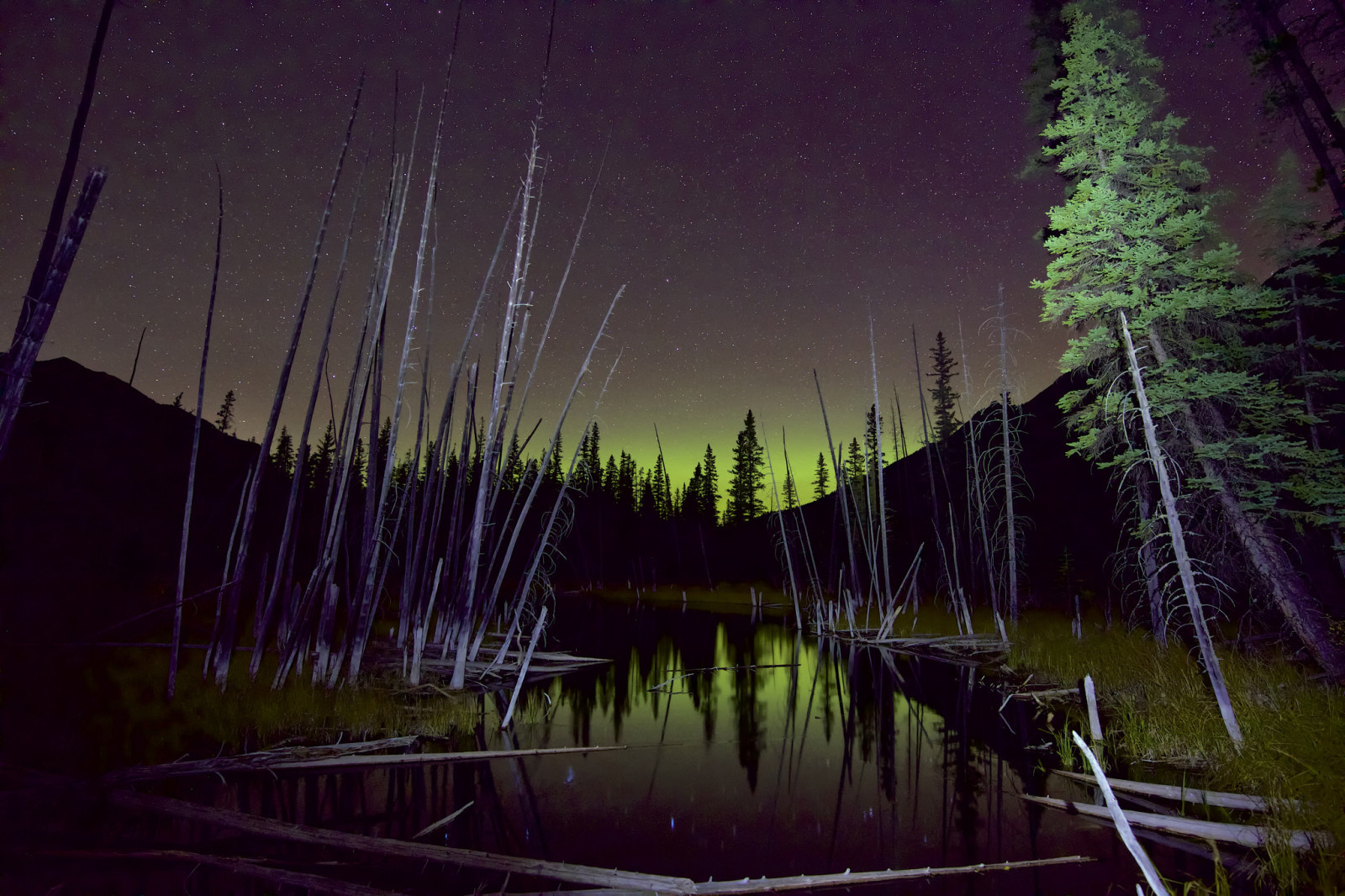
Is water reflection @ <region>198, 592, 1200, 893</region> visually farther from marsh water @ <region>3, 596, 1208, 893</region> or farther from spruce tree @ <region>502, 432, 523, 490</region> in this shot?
spruce tree @ <region>502, 432, 523, 490</region>

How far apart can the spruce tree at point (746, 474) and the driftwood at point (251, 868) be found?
69.3m

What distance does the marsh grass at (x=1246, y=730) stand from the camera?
440cm

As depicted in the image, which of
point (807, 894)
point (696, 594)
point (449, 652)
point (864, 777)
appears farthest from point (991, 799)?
point (696, 594)

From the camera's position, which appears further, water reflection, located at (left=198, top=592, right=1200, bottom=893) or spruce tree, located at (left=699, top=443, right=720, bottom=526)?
spruce tree, located at (left=699, top=443, right=720, bottom=526)

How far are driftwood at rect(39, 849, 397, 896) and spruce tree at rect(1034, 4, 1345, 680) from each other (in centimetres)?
1071

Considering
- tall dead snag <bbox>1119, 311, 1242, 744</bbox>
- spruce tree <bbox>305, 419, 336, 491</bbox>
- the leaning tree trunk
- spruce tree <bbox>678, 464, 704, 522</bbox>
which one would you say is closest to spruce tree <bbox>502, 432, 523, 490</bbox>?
spruce tree <bbox>305, 419, 336, 491</bbox>

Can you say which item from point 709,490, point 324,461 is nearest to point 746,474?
point 709,490

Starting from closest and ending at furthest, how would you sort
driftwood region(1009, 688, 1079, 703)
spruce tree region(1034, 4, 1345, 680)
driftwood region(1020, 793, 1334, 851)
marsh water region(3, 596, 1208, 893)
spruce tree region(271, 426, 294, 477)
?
driftwood region(1020, 793, 1334, 851)
marsh water region(3, 596, 1208, 893)
spruce tree region(1034, 4, 1345, 680)
driftwood region(1009, 688, 1079, 703)
spruce tree region(271, 426, 294, 477)

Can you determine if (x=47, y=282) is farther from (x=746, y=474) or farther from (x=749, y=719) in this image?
(x=746, y=474)

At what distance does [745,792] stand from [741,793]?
0.06 metres

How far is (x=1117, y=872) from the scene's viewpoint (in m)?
4.86

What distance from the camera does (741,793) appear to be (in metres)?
7.18

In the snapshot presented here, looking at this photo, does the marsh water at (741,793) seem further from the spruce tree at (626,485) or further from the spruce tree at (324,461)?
the spruce tree at (626,485)

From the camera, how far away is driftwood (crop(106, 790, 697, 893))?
4.22 m
